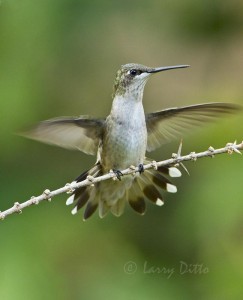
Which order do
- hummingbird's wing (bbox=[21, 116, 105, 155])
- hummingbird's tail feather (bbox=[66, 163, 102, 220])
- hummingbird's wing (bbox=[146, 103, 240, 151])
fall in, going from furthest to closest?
hummingbird's tail feather (bbox=[66, 163, 102, 220])
hummingbird's wing (bbox=[146, 103, 240, 151])
hummingbird's wing (bbox=[21, 116, 105, 155])

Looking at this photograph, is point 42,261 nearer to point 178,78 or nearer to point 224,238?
point 224,238

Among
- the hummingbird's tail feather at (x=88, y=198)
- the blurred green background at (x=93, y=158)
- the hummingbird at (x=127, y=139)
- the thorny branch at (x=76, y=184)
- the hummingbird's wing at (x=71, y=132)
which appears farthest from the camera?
the blurred green background at (x=93, y=158)

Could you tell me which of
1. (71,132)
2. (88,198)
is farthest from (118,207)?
(71,132)

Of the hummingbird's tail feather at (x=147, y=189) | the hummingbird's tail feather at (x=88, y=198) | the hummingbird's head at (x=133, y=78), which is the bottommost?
the hummingbird's tail feather at (x=88, y=198)

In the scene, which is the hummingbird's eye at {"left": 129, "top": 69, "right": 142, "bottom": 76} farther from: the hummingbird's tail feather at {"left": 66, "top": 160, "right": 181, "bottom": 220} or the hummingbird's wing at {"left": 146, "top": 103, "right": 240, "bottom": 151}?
the hummingbird's tail feather at {"left": 66, "top": 160, "right": 181, "bottom": 220}

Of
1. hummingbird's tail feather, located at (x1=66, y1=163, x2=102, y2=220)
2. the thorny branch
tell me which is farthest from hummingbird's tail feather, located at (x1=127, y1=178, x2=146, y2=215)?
the thorny branch

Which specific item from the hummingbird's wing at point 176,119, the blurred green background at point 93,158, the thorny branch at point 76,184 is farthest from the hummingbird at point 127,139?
the thorny branch at point 76,184

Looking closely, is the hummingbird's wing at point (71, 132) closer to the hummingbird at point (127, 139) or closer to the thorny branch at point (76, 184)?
the hummingbird at point (127, 139)

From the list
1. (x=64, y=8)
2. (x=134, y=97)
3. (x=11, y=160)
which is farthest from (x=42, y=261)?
(x=64, y=8)
